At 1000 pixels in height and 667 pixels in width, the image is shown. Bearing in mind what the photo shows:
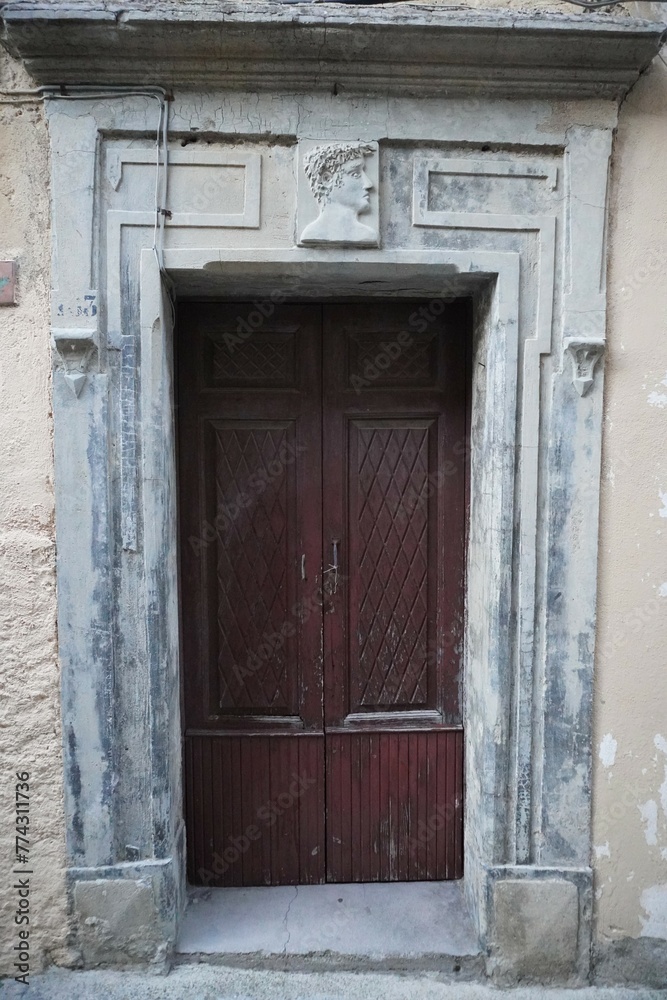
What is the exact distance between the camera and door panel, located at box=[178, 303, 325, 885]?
276 cm

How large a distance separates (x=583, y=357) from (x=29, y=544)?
2.21 metres

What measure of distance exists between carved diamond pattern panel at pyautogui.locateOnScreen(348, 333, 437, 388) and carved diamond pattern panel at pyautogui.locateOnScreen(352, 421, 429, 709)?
0.69 ft

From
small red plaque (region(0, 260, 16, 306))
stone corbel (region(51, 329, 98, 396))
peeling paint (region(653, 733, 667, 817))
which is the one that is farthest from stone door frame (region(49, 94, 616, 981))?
peeling paint (region(653, 733, 667, 817))

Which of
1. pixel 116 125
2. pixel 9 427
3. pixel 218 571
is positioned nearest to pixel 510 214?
pixel 116 125

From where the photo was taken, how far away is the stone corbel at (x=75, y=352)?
2.29 metres

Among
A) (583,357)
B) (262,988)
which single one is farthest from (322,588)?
(262,988)

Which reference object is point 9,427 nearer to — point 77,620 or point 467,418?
point 77,620

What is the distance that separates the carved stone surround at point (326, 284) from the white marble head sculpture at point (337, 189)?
0.04 metres

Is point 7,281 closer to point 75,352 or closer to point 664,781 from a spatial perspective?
point 75,352

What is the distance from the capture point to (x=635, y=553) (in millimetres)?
2469

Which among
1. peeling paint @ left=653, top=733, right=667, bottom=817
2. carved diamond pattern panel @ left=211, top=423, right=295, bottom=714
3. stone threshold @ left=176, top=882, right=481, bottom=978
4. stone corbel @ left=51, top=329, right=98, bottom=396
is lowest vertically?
stone threshold @ left=176, top=882, right=481, bottom=978

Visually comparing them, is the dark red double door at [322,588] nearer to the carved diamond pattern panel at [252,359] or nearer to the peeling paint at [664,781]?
the carved diamond pattern panel at [252,359]

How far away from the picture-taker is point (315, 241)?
2344 millimetres

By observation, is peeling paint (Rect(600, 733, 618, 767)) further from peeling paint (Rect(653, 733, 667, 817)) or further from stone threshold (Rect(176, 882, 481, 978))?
stone threshold (Rect(176, 882, 481, 978))
